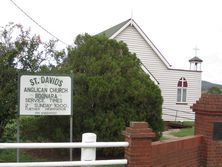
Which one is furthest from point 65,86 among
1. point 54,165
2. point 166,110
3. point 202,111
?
point 166,110

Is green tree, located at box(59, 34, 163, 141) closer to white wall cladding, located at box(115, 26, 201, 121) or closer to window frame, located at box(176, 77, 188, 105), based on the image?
white wall cladding, located at box(115, 26, 201, 121)

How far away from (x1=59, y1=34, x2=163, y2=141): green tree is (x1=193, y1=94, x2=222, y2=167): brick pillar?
9.84 feet

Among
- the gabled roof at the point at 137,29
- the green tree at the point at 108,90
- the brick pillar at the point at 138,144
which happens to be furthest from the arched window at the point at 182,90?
the brick pillar at the point at 138,144

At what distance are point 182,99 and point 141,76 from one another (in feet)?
69.1

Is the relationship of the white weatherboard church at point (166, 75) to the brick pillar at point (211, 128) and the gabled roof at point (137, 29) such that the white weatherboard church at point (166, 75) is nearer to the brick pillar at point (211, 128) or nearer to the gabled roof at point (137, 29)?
the gabled roof at point (137, 29)

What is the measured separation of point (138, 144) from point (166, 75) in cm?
2576

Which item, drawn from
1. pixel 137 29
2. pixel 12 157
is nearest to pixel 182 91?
pixel 137 29

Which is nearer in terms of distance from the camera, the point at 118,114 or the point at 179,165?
the point at 179,165

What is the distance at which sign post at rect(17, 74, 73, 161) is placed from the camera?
31.2ft

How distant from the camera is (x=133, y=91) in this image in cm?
1205

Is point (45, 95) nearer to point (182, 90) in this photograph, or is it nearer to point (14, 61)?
point (14, 61)

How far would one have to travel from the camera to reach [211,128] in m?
8.99

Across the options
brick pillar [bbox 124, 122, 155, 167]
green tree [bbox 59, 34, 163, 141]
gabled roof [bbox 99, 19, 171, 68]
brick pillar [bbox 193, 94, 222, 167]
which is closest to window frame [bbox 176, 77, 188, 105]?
gabled roof [bbox 99, 19, 171, 68]

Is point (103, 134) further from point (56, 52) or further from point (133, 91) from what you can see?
point (56, 52)
